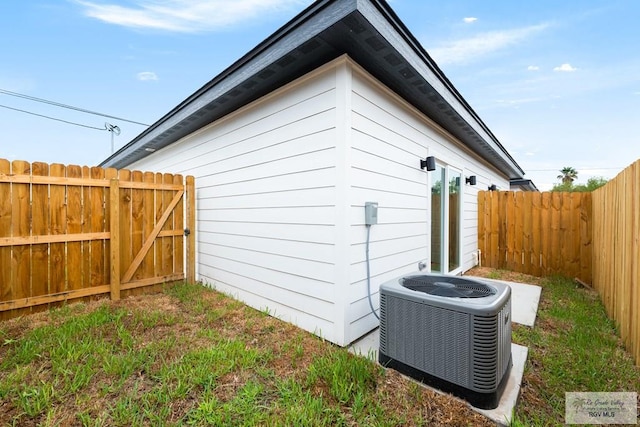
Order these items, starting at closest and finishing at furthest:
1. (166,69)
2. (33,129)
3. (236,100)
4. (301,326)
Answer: (301,326)
(236,100)
(166,69)
(33,129)

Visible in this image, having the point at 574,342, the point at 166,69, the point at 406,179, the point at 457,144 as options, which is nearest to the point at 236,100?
the point at 406,179

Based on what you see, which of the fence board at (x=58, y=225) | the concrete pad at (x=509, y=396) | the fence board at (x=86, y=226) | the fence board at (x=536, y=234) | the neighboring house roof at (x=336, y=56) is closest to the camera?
the concrete pad at (x=509, y=396)

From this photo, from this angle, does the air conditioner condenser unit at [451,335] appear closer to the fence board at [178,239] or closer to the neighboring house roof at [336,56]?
the neighboring house roof at [336,56]

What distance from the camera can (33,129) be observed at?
16422 mm

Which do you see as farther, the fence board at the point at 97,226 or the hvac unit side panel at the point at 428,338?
the fence board at the point at 97,226

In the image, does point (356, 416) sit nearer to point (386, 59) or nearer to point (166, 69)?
point (386, 59)

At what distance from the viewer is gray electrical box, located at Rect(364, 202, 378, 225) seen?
8.43 ft

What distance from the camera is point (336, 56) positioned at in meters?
2.38

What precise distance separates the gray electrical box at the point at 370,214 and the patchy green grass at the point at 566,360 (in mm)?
1626

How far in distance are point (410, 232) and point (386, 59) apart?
2073 millimetres

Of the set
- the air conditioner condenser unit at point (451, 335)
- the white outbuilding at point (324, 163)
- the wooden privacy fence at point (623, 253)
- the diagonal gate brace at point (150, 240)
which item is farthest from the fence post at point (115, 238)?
the wooden privacy fence at point (623, 253)

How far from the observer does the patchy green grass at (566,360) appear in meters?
1.68

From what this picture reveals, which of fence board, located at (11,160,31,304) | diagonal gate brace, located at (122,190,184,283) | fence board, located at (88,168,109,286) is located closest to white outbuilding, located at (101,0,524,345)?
diagonal gate brace, located at (122,190,184,283)

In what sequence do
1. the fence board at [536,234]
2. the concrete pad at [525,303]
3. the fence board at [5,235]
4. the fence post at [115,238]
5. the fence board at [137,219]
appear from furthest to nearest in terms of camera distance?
the fence board at [536,234], the fence board at [137,219], the fence post at [115,238], the concrete pad at [525,303], the fence board at [5,235]
